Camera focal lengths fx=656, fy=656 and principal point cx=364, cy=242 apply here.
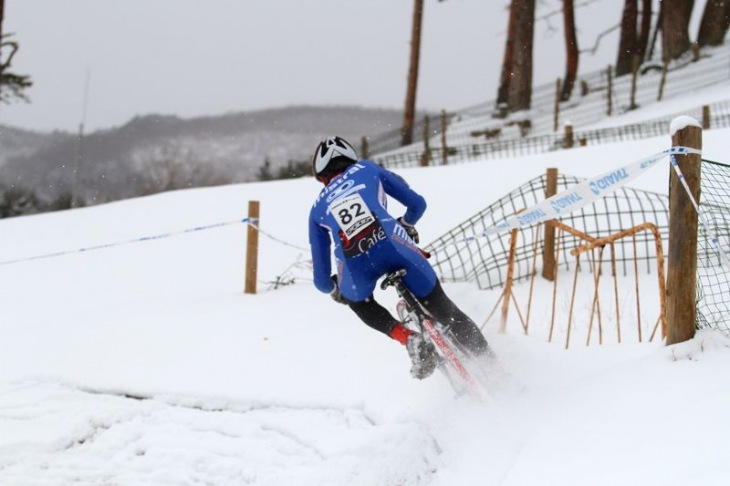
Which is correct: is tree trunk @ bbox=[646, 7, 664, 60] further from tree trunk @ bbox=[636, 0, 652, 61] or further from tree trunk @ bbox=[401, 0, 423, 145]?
tree trunk @ bbox=[401, 0, 423, 145]

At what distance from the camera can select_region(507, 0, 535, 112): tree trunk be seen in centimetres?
2477

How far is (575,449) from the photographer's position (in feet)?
10.2

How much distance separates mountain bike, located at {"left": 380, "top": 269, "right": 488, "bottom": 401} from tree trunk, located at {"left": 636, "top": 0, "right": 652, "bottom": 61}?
2758cm

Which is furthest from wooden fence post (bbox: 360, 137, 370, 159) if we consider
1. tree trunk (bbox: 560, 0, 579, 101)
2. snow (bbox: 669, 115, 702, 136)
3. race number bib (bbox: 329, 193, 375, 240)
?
snow (bbox: 669, 115, 702, 136)

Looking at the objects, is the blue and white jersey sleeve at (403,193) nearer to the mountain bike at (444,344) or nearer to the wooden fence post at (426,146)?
the mountain bike at (444,344)

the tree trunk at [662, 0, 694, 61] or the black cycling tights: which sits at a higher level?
the tree trunk at [662, 0, 694, 61]

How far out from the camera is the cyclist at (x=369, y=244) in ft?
12.8

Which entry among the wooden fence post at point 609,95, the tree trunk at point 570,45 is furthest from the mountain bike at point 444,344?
the tree trunk at point 570,45

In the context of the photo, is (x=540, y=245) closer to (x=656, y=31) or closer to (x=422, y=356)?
(x=422, y=356)

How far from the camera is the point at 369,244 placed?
3.89 metres

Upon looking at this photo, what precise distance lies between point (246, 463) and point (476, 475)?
1365 mm

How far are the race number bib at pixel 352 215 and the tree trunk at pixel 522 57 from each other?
2295 centimetres

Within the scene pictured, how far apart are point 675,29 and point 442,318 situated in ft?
81.3

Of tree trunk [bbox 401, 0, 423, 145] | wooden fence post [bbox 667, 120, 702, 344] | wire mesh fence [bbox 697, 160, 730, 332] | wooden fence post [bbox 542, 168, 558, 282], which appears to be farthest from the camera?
tree trunk [bbox 401, 0, 423, 145]
